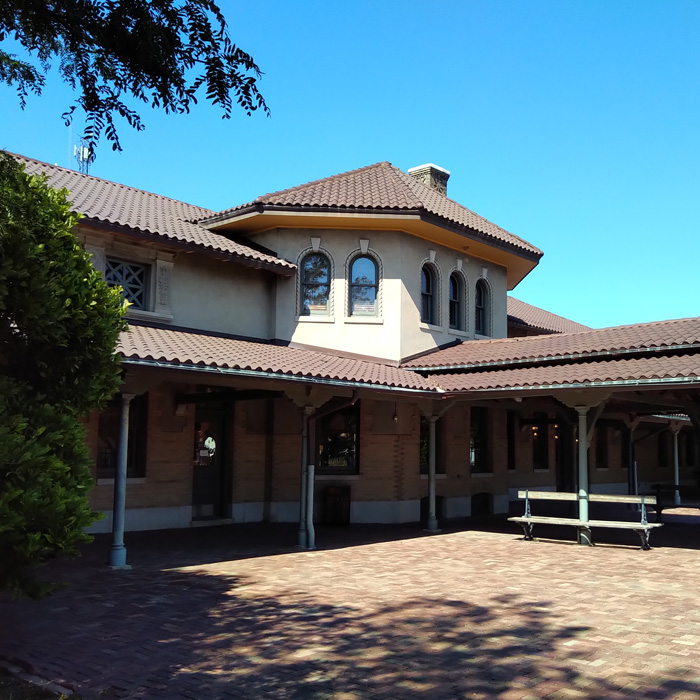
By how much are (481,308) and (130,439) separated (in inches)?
386

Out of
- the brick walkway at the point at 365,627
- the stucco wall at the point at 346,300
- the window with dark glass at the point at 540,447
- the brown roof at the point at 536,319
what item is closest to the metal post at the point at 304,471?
the brick walkway at the point at 365,627

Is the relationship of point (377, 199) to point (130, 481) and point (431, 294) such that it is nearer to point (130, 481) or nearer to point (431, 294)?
point (431, 294)

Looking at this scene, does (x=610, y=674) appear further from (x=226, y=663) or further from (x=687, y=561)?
(x=687, y=561)

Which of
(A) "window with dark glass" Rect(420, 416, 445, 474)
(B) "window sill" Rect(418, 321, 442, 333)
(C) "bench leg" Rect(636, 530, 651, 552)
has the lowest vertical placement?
(C) "bench leg" Rect(636, 530, 651, 552)

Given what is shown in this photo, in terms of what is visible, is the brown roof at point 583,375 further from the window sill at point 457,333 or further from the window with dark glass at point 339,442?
the window sill at point 457,333

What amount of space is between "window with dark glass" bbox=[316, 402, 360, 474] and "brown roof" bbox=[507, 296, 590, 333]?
856 centimetres

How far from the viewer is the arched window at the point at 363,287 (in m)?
16.7

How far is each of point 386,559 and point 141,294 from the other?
7.11 metres

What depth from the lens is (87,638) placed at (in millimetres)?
6625

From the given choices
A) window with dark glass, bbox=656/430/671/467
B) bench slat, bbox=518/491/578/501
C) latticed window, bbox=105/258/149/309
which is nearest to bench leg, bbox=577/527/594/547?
bench slat, bbox=518/491/578/501

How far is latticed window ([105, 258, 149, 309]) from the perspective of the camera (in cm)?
1397

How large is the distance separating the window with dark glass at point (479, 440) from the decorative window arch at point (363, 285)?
4950 millimetres

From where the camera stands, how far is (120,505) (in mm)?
10430

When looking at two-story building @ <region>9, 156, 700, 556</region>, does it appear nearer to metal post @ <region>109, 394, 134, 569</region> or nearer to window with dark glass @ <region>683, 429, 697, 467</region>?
metal post @ <region>109, 394, 134, 569</region>
